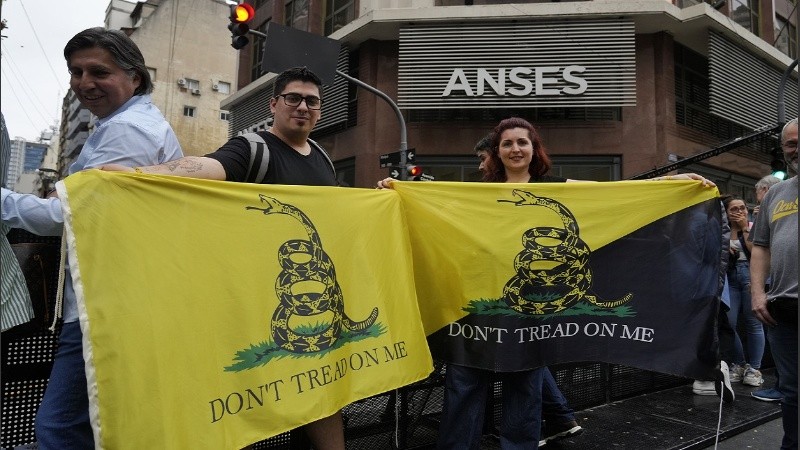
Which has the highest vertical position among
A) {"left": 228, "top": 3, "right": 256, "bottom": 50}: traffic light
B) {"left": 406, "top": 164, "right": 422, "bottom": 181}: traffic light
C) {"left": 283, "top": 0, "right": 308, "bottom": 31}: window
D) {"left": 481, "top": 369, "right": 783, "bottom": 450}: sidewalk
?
{"left": 283, "top": 0, "right": 308, "bottom": 31}: window

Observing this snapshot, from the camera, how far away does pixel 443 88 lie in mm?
14203

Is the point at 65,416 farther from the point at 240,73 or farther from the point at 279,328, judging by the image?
the point at 240,73

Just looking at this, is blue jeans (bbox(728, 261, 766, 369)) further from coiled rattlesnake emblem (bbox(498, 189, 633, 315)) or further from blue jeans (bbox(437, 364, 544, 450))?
blue jeans (bbox(437, 364, 544, 450))

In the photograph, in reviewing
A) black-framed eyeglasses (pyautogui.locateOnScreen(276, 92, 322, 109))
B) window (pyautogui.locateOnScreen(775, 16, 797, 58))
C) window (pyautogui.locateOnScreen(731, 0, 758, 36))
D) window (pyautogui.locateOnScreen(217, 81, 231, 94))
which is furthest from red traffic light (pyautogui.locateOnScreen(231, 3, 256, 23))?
window (pyautogui.locateOnScreen(217, 81, 231, 94))

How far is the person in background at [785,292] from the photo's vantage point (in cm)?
280

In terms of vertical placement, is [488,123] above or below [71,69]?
above

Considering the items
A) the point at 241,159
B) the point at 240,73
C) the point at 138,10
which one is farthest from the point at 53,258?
the point at 138,10

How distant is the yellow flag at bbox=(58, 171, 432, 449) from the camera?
1.73 m

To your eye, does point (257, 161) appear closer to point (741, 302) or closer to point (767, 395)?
point (767, 395)

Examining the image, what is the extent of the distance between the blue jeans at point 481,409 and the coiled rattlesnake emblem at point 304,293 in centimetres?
65

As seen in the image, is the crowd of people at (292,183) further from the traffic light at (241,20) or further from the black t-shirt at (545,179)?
the traffic light at (241,20)

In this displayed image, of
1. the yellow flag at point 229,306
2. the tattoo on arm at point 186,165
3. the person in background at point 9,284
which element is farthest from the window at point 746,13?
the person in background at point 9,284

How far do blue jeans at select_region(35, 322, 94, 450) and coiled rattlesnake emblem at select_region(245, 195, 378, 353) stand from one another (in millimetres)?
671

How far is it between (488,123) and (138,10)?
40.6m
